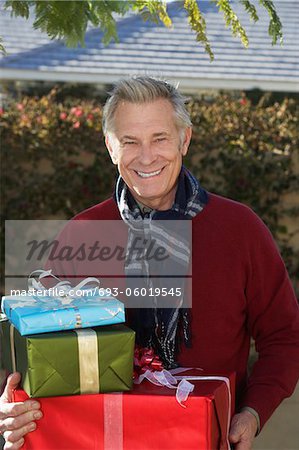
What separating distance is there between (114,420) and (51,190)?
14.3 ft

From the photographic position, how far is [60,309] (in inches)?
74.9

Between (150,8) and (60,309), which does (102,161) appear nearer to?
(150,8)

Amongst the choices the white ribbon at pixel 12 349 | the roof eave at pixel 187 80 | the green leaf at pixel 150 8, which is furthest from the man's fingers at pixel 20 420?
the roof eave at pixel 187 80

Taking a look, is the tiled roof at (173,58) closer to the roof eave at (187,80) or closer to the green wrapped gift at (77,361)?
the roof eave at (187,80)

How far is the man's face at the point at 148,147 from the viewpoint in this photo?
227 centimetres

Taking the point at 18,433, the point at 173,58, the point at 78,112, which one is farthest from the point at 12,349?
the point at 173,58

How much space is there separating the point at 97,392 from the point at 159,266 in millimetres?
558

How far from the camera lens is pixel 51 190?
6102 millimetres

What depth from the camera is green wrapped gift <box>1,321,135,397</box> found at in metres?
1.84

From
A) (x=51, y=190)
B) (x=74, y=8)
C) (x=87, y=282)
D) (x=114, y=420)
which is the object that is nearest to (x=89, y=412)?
(x=114, y=420)

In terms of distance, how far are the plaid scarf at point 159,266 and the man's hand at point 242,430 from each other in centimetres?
25

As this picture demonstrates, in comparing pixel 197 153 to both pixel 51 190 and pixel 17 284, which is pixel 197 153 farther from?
pixel 17 284

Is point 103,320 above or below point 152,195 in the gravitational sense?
below

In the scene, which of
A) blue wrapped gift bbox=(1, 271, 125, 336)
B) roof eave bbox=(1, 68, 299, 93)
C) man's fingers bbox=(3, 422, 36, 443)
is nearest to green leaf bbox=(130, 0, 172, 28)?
blue wrapped gift bbox=(1, 271, 125, 336)
